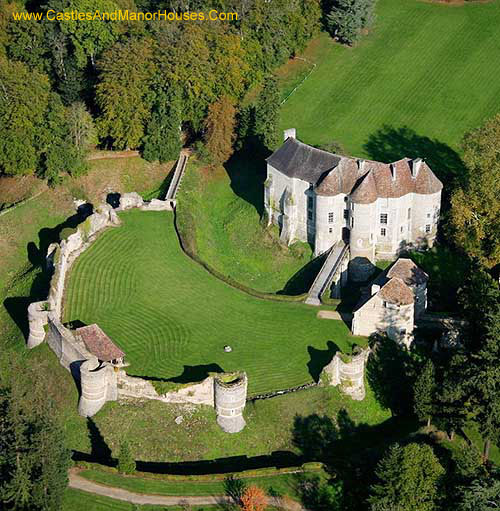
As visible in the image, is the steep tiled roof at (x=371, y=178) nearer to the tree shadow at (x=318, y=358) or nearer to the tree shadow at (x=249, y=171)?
the tree shadow at (x=249, y=171)

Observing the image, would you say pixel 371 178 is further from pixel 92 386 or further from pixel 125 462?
pixel 125 462

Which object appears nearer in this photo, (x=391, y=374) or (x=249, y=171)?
(x=391, y=374)

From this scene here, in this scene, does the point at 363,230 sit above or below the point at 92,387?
above

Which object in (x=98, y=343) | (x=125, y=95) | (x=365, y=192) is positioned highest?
(x=125, y=95)

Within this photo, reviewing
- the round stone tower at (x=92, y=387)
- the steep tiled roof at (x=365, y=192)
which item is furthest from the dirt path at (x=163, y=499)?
the steep tiled roof at (x=365, y=192)

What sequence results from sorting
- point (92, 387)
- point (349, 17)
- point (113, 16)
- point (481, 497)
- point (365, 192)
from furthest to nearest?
point (349, 17) < point (113, 16) < point (365, 192) < point (92, 387) < point (481, 497)

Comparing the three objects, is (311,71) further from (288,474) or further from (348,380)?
(288,474)

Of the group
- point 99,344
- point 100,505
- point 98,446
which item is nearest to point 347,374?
point 99,344

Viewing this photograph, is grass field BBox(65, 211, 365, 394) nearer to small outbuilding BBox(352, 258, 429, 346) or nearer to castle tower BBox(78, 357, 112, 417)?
small outbuilding BBox(352, 258, 429, 346)
